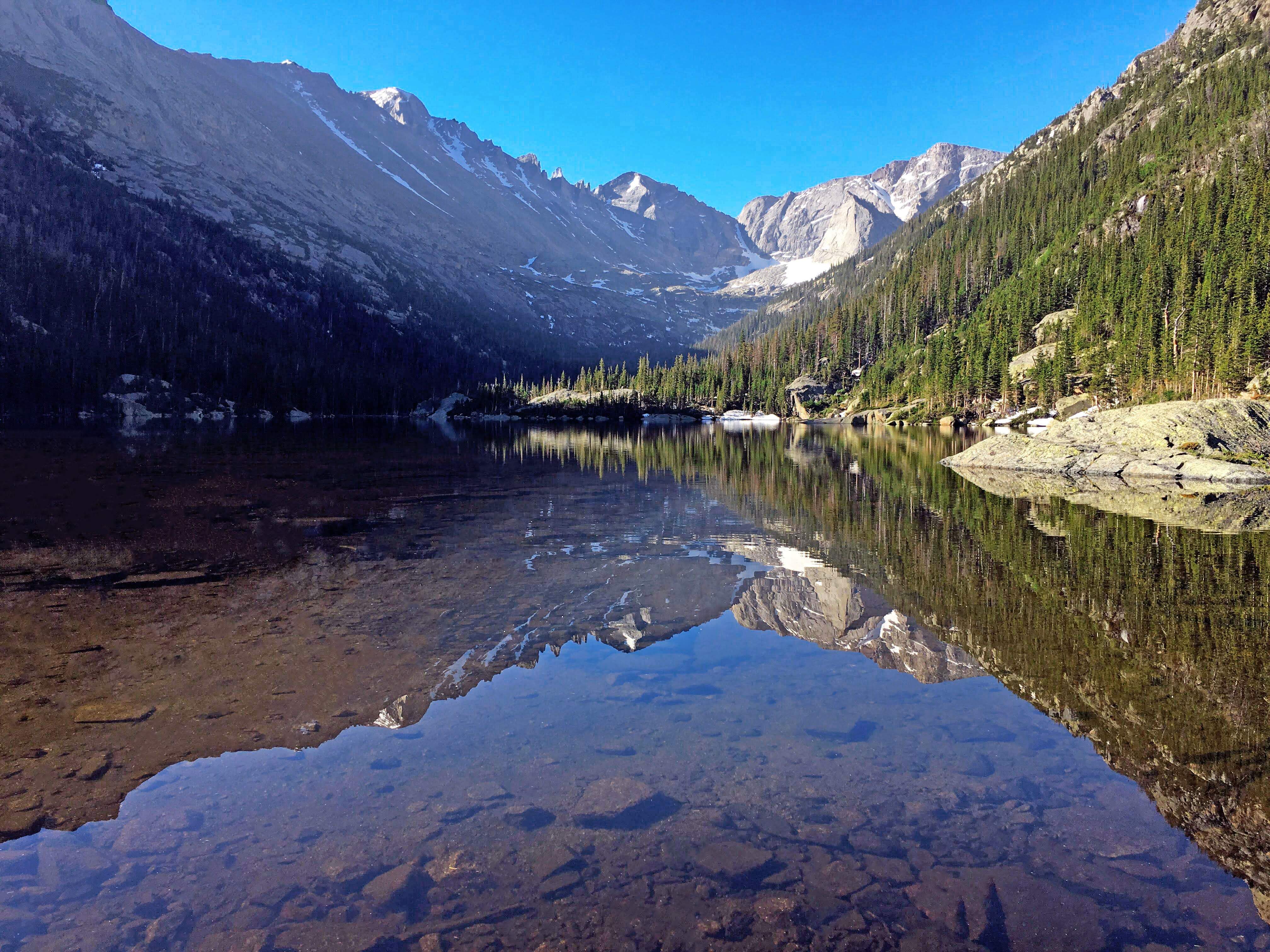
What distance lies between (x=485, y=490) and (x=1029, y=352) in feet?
359

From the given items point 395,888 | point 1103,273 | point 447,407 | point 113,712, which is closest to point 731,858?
point 395,888

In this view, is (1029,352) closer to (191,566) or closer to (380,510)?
(380,510)

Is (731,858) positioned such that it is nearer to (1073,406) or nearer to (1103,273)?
(1073,406)

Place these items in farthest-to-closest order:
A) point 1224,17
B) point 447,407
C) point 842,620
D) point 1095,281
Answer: point 447,407 < point 1224,17 < point 1095,281 < point 842,620

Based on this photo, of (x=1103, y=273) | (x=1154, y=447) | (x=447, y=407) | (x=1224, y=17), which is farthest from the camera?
(x=447, y=407)

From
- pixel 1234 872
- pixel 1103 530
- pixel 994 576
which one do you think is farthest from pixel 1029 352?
pixel 1234 872

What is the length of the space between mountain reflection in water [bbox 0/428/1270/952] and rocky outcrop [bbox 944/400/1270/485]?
22239mm

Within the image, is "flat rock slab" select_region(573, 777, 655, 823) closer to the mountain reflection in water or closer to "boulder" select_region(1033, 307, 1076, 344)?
the mountain reflection in water

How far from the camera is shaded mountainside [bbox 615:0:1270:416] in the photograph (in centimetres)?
7712

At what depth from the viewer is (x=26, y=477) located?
32.7 meters

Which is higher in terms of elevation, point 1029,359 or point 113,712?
point 1029,359

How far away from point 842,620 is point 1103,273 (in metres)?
123

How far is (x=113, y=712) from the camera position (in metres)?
8.31

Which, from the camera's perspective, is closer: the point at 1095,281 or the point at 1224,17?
the point at 1095,281
